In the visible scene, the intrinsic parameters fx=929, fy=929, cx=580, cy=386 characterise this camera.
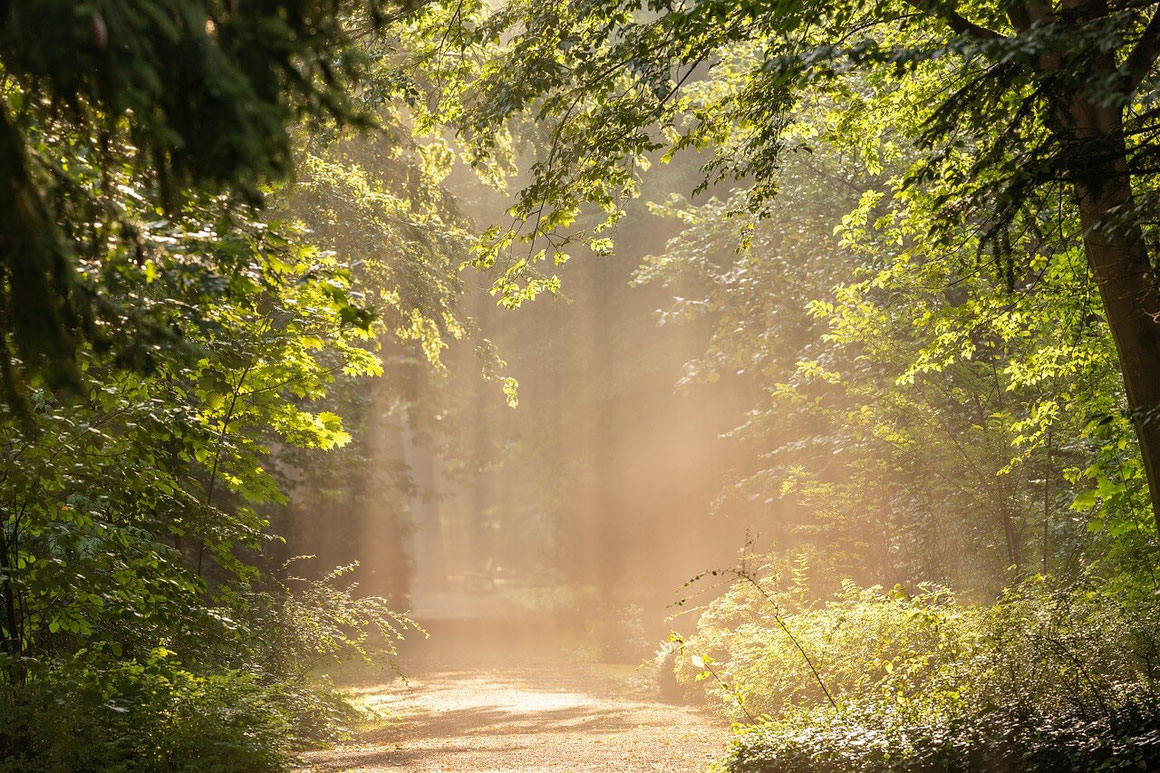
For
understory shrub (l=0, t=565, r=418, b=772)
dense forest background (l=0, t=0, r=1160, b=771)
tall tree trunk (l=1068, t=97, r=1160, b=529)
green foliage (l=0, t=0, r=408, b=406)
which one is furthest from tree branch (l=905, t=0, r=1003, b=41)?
understory shrub (l=0, t=565, r=418, b=772)

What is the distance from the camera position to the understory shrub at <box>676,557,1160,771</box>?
607 cm

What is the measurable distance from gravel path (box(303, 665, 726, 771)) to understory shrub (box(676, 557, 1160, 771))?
2.08 metres

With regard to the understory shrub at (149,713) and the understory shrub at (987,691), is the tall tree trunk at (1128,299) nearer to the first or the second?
the understory shrub at (987,691)

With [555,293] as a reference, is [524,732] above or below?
below

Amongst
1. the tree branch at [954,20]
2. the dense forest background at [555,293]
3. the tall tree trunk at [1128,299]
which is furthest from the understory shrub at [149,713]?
the tall tree trunk at [1128,299]

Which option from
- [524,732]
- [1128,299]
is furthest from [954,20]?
[524,732]

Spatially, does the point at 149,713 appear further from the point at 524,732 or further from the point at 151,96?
the point at 524,732

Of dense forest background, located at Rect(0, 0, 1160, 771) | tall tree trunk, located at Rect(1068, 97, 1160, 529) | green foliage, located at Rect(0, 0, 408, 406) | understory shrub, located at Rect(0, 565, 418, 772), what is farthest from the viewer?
tall tree trunk, located at Rect(1068, 97, 1160, 529)

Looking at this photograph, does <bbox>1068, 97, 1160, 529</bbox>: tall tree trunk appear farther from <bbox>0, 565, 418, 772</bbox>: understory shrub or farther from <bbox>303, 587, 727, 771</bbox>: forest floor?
<bbox>0, 565, 418, 772</bbox>: understory shrub

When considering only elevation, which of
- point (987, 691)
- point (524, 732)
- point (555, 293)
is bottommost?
point (524, 732)

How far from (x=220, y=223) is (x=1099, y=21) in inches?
199

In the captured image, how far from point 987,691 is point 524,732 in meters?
7.63

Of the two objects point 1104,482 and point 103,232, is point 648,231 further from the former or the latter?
point 103,232

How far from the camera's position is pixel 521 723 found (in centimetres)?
1453
